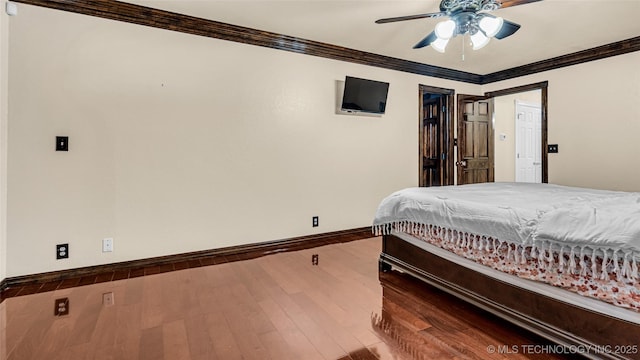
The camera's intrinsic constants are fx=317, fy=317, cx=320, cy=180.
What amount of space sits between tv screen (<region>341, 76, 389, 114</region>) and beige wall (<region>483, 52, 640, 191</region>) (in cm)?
239

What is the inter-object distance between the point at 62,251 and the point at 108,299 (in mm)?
817

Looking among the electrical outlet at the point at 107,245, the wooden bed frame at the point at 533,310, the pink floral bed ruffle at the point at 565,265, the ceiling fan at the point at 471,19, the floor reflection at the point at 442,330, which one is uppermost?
the ceiling fan at the point at 471,19

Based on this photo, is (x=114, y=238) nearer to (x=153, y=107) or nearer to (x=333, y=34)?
(x=153, y=107)

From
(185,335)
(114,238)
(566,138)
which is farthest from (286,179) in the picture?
(566,138)

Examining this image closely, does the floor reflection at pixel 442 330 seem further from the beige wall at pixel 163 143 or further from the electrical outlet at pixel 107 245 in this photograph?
the electrical outlet at pixel 107 245

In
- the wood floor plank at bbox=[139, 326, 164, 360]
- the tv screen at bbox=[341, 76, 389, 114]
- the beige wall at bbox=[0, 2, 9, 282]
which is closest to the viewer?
the wood floor plank at bbox=[139, 326, 164, 360]

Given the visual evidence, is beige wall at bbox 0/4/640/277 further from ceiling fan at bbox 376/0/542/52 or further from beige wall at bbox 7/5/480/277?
ceiling fan at bbox 376/0/542/52

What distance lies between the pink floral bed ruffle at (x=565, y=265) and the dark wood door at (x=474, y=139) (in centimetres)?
344

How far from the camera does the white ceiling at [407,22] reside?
286 centimetres

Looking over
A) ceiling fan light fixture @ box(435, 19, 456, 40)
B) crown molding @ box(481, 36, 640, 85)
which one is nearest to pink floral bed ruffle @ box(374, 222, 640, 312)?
ceiling fan light fixture @ box(435, 19, 456, 40)

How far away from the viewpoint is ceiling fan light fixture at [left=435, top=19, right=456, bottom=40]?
8.38 feet

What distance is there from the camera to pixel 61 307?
2.15m

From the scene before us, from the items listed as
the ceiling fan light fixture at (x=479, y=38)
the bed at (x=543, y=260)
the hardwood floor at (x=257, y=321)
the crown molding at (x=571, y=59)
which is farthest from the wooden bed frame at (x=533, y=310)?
the crown molding at (x=571, y=59)

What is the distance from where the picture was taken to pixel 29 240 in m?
2.57
